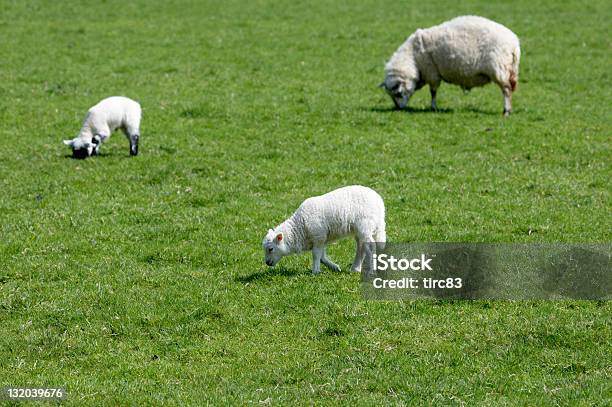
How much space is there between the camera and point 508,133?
20859mm

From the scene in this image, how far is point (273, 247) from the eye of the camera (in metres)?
12.1

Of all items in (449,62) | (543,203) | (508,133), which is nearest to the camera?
(543,203)

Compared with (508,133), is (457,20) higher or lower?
higher

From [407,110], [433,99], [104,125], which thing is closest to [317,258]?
[104,125]

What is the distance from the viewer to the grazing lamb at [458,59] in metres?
22.7

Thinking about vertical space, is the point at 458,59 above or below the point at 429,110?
above

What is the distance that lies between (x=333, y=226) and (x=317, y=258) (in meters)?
0.63

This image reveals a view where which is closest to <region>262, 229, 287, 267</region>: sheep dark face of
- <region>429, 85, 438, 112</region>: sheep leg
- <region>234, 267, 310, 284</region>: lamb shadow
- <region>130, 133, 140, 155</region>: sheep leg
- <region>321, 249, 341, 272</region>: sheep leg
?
<region>234, 267, 310, 284</region>: lamb shadow

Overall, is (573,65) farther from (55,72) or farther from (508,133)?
(55,72)

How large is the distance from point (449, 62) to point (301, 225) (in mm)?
12278

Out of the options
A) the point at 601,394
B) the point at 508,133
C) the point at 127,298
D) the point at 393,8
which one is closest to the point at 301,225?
the point at 127,298

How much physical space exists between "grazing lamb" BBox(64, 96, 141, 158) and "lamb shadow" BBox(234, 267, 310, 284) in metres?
7.67

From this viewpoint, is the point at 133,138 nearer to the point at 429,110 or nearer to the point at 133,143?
the point at 133,143

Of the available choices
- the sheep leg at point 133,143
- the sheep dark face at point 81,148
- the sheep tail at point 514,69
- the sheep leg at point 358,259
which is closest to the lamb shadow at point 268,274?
the sheep leg at point 358,259
